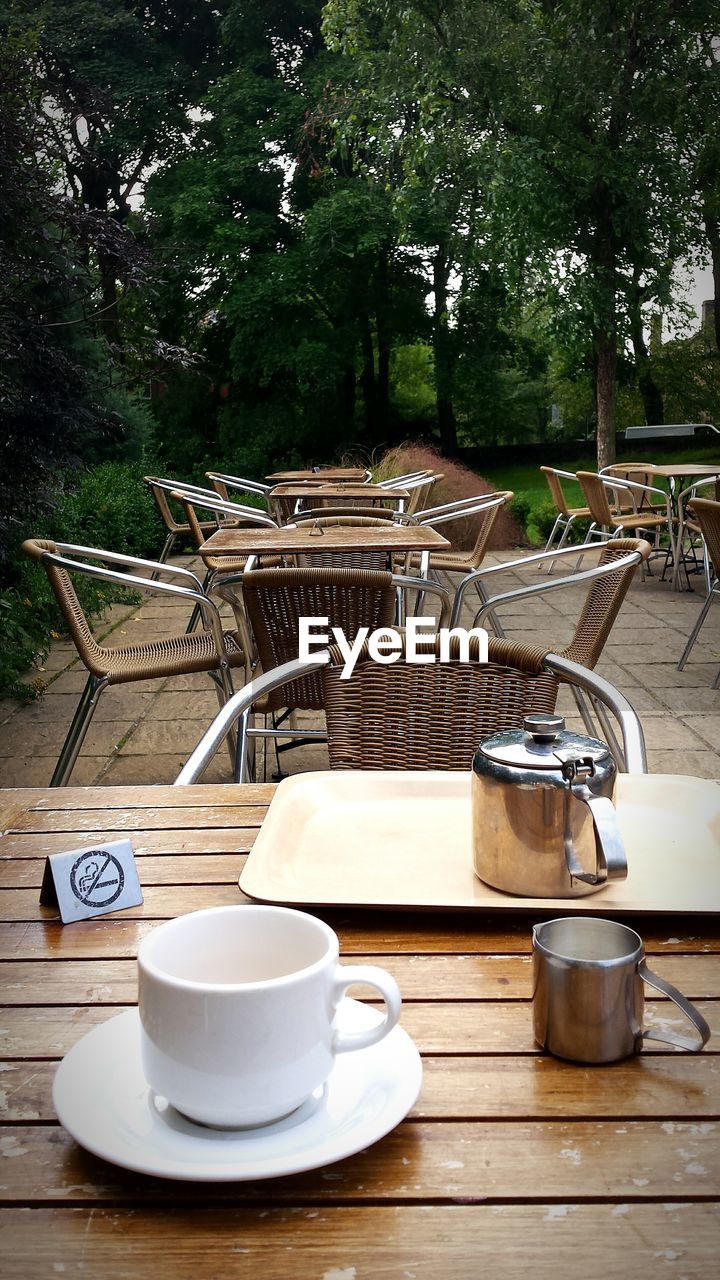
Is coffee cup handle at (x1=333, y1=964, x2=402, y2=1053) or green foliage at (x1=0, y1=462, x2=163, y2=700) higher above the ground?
Result: coffee cup handle at (x1=333, y1=964, x2=402, y2=1053)

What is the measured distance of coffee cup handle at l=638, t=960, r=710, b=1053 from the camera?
0.63 m

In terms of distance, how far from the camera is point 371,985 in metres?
0.57

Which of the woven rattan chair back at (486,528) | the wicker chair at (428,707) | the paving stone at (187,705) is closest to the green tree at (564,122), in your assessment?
the woven rattan chair back at (486,528)

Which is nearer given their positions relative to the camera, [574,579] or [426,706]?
[426,706]

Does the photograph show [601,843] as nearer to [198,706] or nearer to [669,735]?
[669,735]

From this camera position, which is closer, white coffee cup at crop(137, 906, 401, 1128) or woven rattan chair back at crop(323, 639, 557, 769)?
white coffee cup at crop(137, 906, 401, 1128)

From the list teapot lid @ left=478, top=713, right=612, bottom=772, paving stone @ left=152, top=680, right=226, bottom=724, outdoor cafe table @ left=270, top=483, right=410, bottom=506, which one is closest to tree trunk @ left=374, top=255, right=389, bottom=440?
outdoor cafe table @ left=270, top=483, right=410, bottom=506

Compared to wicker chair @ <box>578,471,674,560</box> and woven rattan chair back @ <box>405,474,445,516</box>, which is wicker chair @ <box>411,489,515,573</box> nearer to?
woven rattan chair back @ <box>405,474,445,516</box>

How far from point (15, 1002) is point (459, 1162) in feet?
1.07

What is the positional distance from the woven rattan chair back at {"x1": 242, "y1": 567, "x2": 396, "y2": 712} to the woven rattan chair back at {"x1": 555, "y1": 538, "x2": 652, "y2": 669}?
50 cm

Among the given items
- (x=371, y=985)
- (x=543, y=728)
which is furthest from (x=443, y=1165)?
(x=543, y=728)

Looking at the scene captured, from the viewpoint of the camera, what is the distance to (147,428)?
1235cm

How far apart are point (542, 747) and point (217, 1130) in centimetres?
39

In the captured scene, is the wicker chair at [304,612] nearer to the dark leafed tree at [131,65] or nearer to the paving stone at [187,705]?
the paving stone at [187,705]
